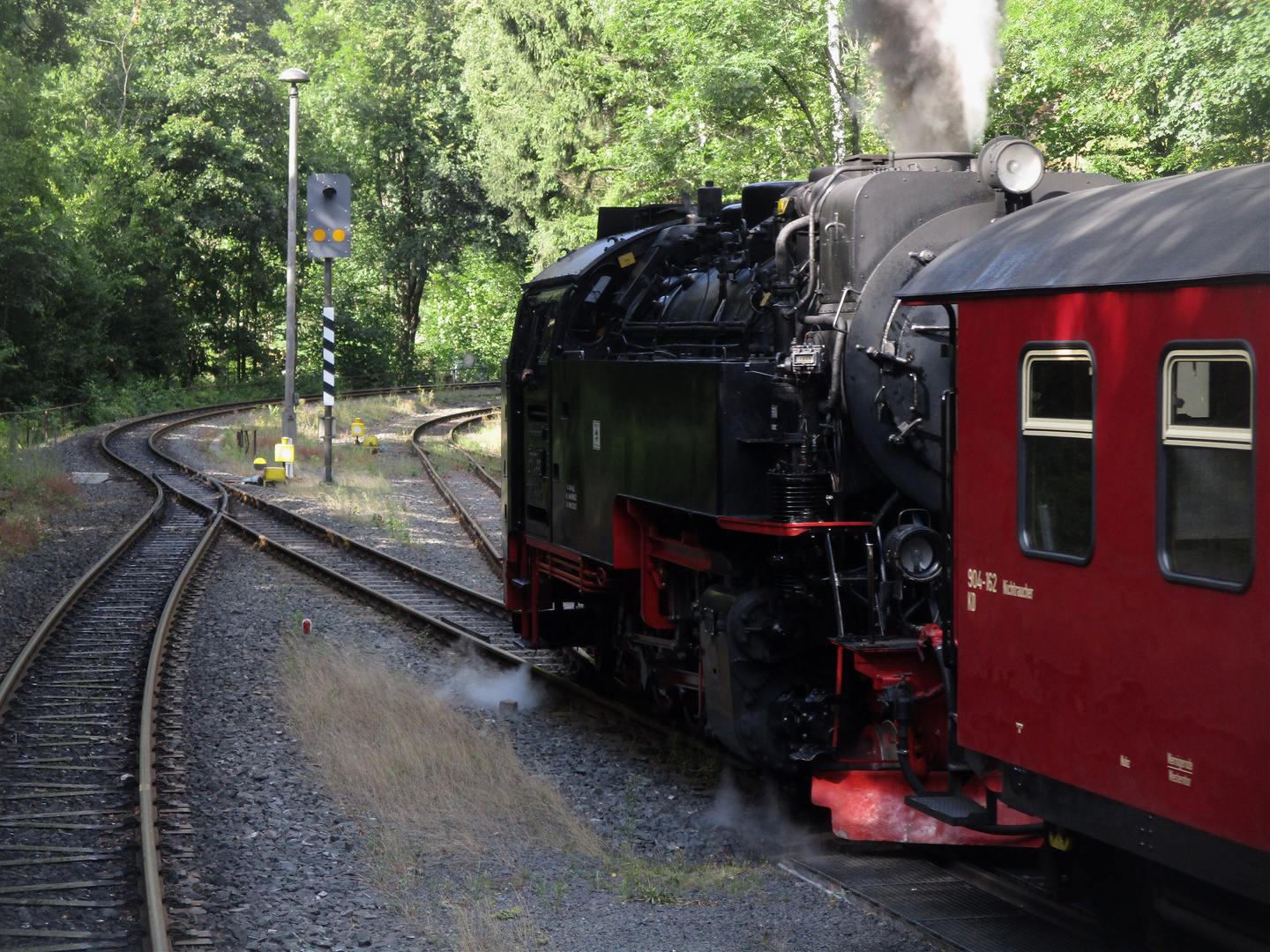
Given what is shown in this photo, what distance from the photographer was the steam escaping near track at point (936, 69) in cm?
806

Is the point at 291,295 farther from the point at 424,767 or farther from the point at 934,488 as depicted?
the point at 934,488

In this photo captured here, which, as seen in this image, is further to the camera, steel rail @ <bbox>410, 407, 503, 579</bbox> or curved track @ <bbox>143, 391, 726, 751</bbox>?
steel rail @ <bbox>410, 407, 503, 579</bbox>

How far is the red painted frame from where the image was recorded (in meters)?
3.60

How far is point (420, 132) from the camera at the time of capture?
48594 mm

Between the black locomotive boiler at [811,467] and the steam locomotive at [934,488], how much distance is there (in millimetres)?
18

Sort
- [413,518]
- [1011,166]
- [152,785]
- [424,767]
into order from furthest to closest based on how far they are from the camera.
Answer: [413,518], [424,767], [152,785], [1011,166]

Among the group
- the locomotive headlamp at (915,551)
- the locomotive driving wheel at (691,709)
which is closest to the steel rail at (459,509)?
the locomotive driving wheel at (691,709)

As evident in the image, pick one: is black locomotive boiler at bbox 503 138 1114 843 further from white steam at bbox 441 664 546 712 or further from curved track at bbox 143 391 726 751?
white steam at bbox 441 664 546 712

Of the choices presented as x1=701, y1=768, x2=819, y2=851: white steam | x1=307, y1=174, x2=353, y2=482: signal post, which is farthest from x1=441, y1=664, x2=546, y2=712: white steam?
x1=307, y1=174, x2=353, y2=482: signal post

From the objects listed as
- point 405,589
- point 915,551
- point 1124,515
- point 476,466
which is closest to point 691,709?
point 915,551

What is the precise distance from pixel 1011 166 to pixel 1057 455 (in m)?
1.85

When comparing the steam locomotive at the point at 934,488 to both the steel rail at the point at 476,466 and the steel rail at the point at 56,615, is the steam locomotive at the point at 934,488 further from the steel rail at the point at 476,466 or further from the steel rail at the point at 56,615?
the steel rail at the point at 476,466

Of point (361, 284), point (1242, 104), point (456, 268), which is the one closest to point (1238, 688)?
point (1242, 104)

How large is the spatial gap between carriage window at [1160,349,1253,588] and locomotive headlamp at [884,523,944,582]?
6.39 feet
